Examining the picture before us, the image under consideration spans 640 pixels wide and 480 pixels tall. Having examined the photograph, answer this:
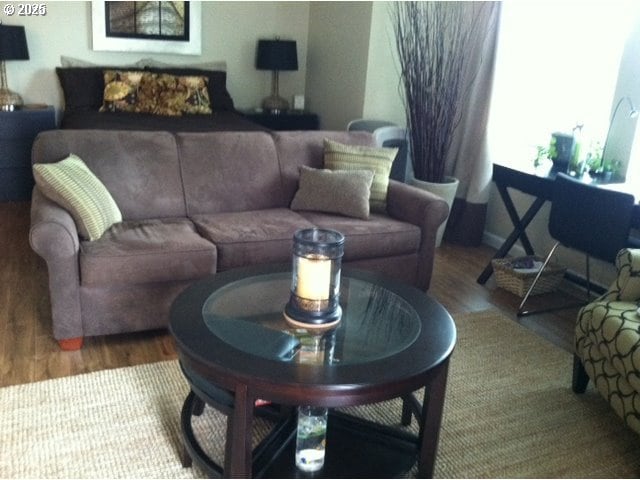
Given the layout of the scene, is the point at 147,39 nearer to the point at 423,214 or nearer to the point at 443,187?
the point at 443,187

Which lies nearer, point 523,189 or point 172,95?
point 523,189

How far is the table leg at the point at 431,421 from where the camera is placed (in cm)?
166

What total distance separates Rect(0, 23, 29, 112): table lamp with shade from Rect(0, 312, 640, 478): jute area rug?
2.91 metres

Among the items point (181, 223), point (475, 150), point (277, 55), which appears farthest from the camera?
point (277, 55)

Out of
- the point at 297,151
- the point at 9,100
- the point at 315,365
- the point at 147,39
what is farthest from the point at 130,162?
the point at 147,39

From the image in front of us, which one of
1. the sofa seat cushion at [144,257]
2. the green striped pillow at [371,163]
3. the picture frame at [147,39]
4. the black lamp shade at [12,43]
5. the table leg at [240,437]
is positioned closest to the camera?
the table leg at [240,437]

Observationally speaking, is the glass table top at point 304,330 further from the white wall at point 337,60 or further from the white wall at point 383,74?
the white wall at point 337,60

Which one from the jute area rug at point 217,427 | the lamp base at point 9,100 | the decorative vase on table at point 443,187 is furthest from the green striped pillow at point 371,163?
the lamp base at point 9,100

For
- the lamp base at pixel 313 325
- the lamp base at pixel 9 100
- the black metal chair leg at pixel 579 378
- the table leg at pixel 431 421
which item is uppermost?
the lamp base at pixel 9 100

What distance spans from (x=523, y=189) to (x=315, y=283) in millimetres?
2072

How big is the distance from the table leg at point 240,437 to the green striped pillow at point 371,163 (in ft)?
6.30

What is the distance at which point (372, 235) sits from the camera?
9.61 ft

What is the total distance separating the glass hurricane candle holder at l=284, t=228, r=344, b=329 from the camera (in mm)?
1768

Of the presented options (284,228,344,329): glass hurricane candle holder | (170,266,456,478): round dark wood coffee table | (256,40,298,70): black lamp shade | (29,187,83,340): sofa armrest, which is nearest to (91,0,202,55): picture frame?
(256,40,298,70): black lamp shade
